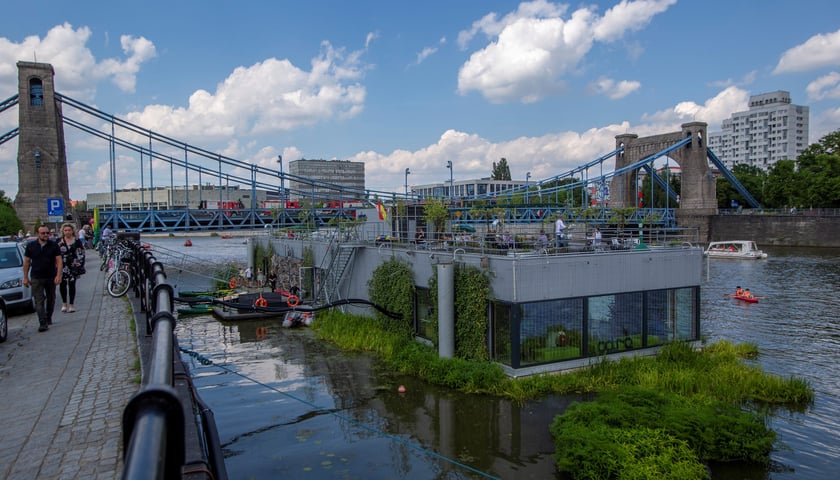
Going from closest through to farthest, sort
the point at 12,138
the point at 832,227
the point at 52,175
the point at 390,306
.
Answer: the point at 390,306, the point at 52,175, the point at 12,138, the point at 832,227

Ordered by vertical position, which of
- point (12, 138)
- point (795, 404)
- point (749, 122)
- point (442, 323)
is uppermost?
→ point (749, 122)

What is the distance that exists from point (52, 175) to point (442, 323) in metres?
36.3

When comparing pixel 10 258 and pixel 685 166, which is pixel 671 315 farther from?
pixel 685 166

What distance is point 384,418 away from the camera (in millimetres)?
15203

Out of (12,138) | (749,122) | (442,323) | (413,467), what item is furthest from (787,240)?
(749,122)

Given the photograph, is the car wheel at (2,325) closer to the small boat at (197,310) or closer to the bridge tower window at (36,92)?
the small boat at (197,310)

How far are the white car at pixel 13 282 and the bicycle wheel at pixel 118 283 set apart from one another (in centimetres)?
252

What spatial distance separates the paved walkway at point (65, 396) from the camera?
6.05 m

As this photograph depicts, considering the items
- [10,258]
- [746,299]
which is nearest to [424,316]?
[10,258]

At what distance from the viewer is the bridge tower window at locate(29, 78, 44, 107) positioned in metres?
43.1

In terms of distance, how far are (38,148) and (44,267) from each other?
35.7m

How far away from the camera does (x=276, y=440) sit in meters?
13.6

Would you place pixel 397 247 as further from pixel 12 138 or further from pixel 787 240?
pixel 787 240

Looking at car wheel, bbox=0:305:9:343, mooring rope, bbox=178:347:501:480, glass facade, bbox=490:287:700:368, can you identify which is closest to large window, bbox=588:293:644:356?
glass facade, bbox=490:287:700:368
